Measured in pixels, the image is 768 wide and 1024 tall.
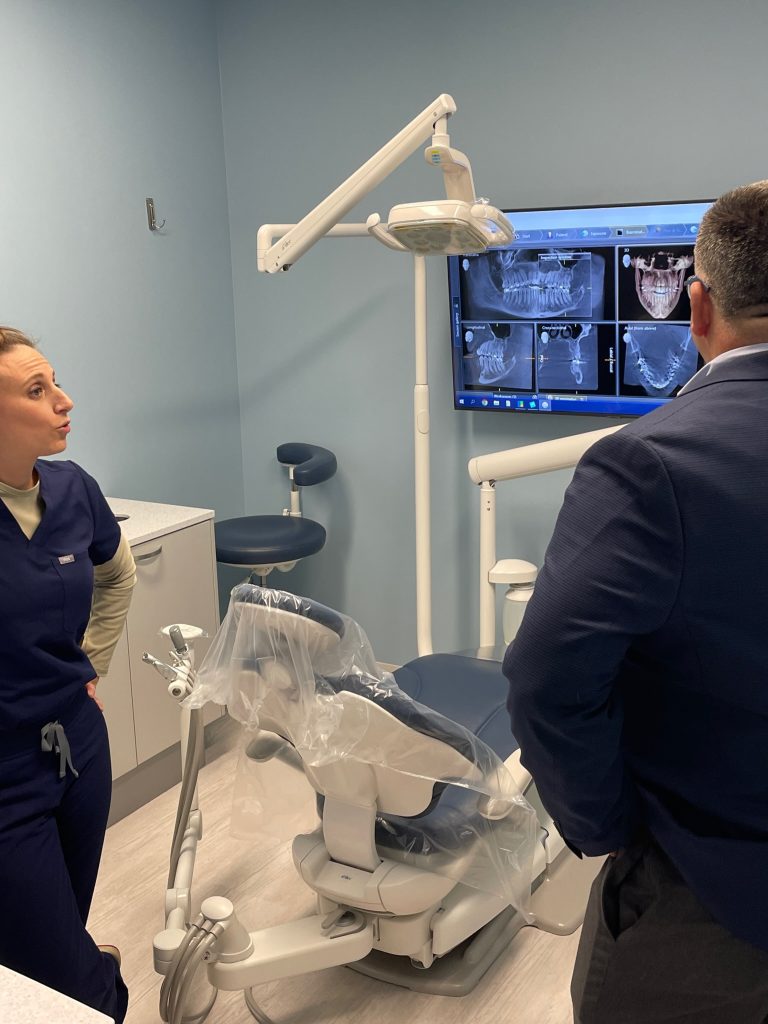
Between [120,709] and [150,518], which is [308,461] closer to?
[150,518]

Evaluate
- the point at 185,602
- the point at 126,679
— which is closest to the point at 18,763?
the point at 126,679

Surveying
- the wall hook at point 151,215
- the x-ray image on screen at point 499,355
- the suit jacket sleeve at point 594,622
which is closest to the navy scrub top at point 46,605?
the suit jacket sleeve at point 594,622

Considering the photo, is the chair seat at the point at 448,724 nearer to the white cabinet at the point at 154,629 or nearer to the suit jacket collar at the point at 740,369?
the white cabinet at the point at 154,629

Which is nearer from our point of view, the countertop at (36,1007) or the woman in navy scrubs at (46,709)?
the countertop at (36,1007)

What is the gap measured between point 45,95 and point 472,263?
1303 mm

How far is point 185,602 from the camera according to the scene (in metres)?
2.88

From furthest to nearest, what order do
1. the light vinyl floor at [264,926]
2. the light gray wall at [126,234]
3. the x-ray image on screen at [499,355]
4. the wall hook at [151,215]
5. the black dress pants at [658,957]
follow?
the wall hook at [151,215]
the x-ray image on screen at [499,355]
the light gray wall at [126,234]
the light vinyl floor at [264,926]
the black dress pants at [658,957]

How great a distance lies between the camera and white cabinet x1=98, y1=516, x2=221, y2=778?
270 centimetres

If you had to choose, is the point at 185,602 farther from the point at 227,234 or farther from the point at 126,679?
the point at 227,234

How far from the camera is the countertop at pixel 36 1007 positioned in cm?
88

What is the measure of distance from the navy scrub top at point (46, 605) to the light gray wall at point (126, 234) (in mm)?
1311

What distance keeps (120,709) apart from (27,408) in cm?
124

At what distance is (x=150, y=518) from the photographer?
114 inches

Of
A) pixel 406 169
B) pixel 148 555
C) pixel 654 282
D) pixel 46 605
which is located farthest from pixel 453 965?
pixel 406 169
